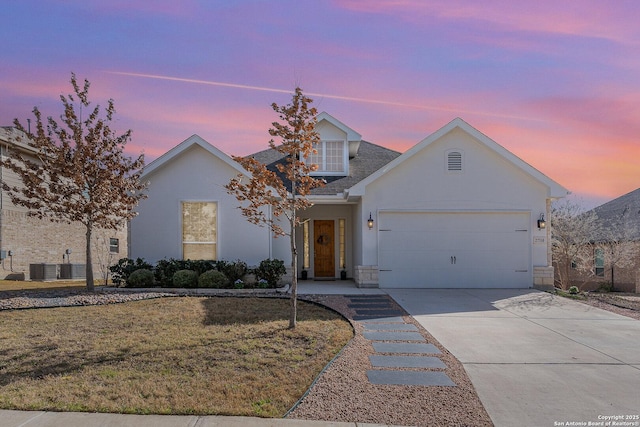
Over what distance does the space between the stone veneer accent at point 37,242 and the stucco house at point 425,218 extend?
3365 mm

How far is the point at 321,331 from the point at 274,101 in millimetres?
4321

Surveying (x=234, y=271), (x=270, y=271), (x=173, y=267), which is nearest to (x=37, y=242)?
(x=173, y=267)

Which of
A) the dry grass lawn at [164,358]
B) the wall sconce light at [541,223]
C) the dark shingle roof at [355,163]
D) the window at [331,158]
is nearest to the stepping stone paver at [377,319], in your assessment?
the dry grass lawn at [164,358]

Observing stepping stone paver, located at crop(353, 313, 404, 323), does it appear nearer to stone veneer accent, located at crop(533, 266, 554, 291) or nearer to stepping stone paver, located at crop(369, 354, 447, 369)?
stepping stone paver, located at crop(369, 354, 447, 369)

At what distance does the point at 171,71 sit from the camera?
39.3 feet

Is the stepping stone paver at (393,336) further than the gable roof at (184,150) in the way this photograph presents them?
No

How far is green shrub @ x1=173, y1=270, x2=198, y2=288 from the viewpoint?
13547 mm

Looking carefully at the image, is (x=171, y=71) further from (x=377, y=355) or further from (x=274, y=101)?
(x=377, y=355)

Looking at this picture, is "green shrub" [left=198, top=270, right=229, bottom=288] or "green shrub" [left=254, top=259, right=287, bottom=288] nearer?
"green shrub" [left=198, top=270, right=229, bottom=288]

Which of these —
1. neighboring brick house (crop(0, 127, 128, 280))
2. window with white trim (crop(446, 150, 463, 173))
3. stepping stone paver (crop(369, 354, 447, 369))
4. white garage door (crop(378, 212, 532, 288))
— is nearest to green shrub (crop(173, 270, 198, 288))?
neighboring brick house (crop(0, 127, 128, 280))

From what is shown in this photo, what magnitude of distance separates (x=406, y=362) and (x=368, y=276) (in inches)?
321

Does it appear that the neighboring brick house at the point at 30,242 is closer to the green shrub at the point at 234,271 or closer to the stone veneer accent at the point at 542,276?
the green shrub at the point at 234,271

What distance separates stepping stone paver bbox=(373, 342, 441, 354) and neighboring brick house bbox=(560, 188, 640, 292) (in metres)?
12.0

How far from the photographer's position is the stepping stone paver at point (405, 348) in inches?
275
